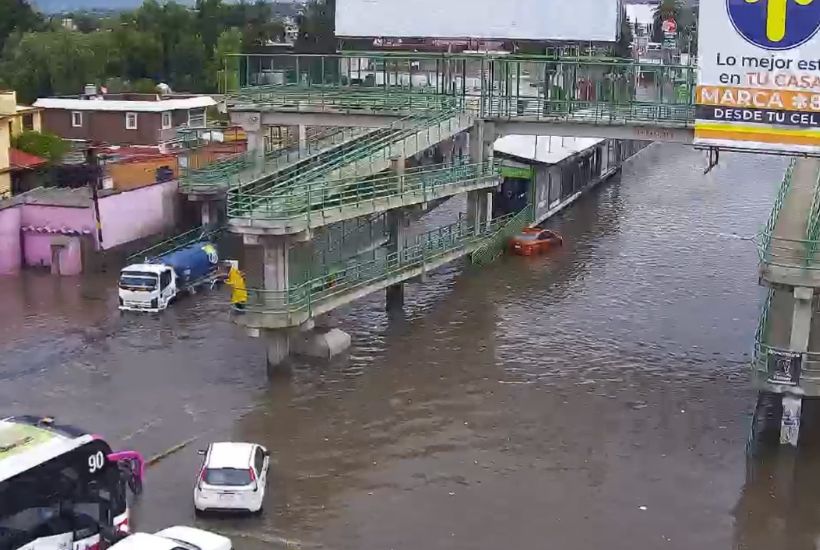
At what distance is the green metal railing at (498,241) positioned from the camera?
34.2 meters

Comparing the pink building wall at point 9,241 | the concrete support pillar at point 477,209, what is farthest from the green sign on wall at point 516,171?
the pink building wall at point 9,241

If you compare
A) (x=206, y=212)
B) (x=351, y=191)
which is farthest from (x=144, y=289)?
(x=206, y=212)

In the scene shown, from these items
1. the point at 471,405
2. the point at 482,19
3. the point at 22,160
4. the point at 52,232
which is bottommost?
the point at 471,405

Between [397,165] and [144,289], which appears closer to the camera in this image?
[144,289]

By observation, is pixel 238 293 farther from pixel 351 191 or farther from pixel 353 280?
pixel 351 191

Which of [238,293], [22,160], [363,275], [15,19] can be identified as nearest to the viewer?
[238,293]

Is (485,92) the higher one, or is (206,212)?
(485,92)

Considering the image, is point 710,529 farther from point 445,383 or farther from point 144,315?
point 144,315

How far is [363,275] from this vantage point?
84.8ft

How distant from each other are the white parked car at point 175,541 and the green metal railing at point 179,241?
1989cm

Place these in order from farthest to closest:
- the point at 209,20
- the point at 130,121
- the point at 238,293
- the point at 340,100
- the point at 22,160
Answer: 1. the point at 209,20
2. the point at 130,121
3. the point at 22,160
4. the point at 340,100
5. the point at 238,293

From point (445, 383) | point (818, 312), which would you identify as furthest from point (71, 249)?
point (818, 312)

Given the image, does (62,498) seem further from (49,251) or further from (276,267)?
(49,251)

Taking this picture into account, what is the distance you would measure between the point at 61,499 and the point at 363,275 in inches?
486
